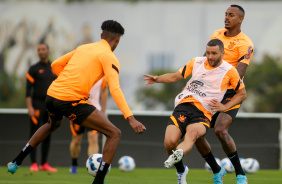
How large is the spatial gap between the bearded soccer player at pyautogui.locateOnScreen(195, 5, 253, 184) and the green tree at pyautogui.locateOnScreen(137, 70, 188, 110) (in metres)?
36.1

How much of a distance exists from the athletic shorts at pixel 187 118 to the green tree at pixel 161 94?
3718 cm

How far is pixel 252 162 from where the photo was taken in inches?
511

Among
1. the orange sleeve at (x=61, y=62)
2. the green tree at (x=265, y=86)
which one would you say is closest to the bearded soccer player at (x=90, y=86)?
the orange sleeve at (x=61, y=62)

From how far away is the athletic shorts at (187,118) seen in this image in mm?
8938

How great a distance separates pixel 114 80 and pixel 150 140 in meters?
7.27

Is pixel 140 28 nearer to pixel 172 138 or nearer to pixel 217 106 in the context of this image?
pixel 217 106

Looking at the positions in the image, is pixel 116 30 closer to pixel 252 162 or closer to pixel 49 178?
pixel 49 178

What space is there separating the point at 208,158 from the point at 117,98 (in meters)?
1.98

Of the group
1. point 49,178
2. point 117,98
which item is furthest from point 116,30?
point 49,178

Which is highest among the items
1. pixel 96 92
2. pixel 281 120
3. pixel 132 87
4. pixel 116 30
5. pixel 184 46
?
pixel 116 30

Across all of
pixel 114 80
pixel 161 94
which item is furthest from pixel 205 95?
pixel 161 94

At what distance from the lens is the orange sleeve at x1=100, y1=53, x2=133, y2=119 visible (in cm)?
833

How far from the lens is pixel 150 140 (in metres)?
15.5

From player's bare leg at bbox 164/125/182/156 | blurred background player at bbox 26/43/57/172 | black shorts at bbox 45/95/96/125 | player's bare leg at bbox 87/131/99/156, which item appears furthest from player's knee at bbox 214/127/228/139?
blurred background player at bbox 26/43/57/172
